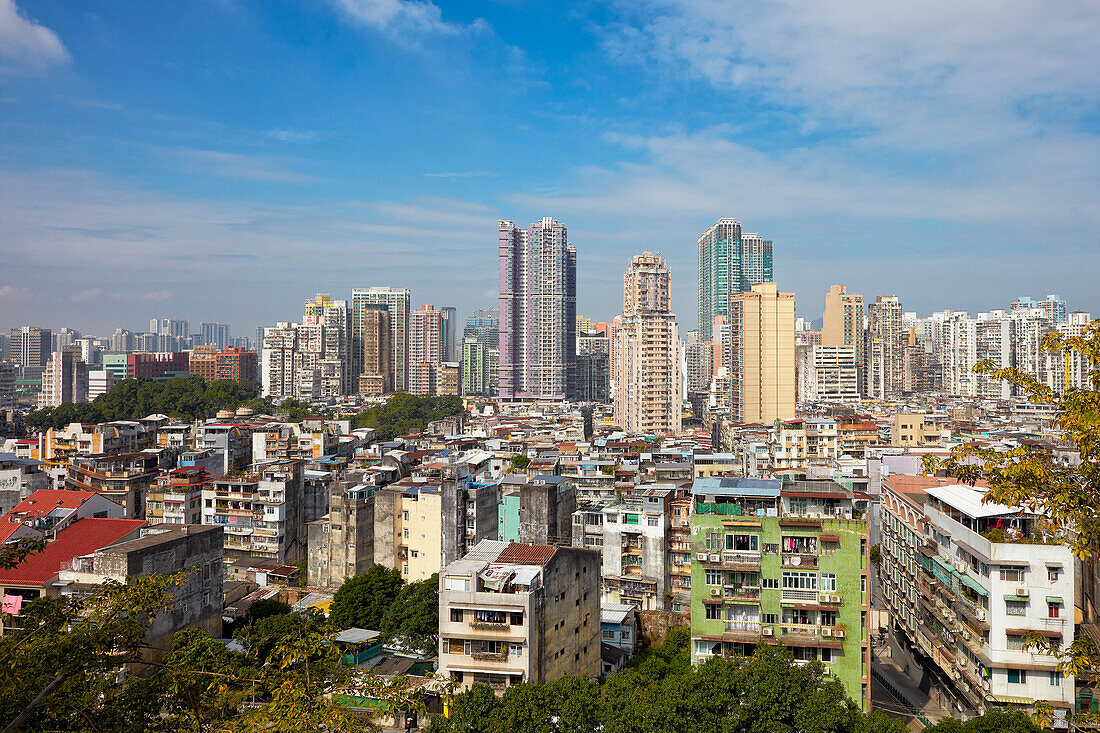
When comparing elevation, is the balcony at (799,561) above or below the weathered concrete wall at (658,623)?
above

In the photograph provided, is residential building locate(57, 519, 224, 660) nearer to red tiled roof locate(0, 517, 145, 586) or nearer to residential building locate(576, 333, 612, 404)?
red tiled roof locate(0, 517, 145, 586)

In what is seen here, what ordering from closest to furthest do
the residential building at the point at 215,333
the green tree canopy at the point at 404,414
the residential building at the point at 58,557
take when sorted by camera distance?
the residential building at the point at 58,557 < the green tree canopy at the point at 404,414 < the residential building at the point at 215,333

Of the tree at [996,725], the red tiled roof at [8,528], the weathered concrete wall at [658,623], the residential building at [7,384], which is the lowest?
the weathered concrete wall at [658,623]

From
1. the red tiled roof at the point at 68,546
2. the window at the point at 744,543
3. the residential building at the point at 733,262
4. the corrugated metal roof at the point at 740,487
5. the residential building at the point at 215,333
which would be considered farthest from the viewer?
the residential building at the point at 215,333

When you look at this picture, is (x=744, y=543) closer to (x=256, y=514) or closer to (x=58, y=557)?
(x=58, y=557)

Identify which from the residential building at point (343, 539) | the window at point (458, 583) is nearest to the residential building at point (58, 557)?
the residential building at point (343, 539)

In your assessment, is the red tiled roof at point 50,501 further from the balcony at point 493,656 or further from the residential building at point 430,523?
the balcony at point 493,656
